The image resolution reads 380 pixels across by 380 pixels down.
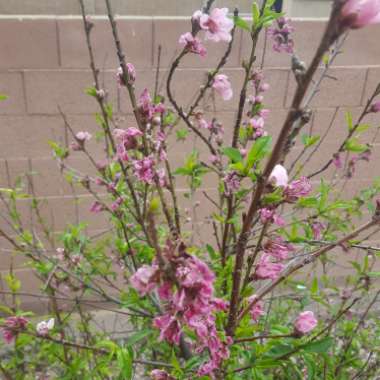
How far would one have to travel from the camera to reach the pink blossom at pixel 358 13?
13.0 inches

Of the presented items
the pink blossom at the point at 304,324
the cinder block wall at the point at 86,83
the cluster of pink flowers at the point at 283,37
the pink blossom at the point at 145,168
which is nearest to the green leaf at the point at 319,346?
the pink blossom at the point at 304,324

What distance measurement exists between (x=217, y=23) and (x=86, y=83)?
1.10 metres

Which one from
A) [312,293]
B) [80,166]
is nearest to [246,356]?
[312,293]

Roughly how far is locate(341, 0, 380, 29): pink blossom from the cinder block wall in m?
1.37

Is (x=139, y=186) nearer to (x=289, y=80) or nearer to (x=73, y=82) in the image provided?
(x=73, y=82)

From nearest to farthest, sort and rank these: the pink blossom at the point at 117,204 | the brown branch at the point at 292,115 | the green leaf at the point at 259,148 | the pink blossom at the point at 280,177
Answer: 1. the brown branch at the point at 292,115
2. the pink blossom at the point at 280,177
3. the green leaf at the point at 259,148
4. the pink blossom at the point at 117,204

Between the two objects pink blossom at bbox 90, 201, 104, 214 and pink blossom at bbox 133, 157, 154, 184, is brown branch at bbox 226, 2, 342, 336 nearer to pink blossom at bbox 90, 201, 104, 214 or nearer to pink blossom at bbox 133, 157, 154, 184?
pink blossom at bbox 133, 157, 154, 184

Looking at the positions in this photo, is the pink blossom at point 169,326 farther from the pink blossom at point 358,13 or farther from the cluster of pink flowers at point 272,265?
the pink blossom at point 358,13

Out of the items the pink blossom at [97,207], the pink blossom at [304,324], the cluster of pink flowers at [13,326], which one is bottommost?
the cluster of pink flowers at [13,326]

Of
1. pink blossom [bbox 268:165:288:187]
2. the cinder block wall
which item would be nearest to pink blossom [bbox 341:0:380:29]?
pink blossom [bbox 268:165:288:187]

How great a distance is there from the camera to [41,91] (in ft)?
5.75

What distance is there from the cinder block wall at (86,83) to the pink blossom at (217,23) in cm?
85

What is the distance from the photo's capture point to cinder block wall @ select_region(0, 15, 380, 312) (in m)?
1.68

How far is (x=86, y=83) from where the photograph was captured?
177cm
